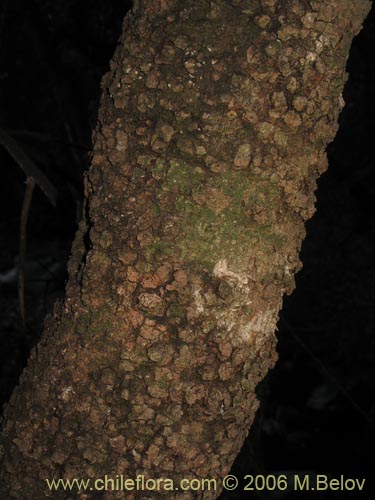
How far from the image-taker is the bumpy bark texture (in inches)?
28.8

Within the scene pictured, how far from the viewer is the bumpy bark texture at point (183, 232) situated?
2.40 ft

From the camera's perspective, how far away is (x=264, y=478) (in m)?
1.50

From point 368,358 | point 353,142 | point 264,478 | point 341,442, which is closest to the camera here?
point 264,478

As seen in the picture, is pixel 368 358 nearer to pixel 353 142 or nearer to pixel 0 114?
pixel 353 142

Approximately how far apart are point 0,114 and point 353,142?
1.71 m

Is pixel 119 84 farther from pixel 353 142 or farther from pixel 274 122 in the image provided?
pixel 353 142

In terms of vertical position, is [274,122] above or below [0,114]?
below

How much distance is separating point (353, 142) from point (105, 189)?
5.23 feet

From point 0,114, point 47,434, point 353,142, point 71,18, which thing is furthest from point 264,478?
point 0,114

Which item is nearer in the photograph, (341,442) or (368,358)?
(341,442)

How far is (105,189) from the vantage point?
77 centimetres

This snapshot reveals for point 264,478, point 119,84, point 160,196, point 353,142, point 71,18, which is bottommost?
point 264,478

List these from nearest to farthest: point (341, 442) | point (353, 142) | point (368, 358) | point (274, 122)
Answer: point (274, 122), point (341, 442), point (368, 358), point (353, 142)

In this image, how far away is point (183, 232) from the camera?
0.75 meters
